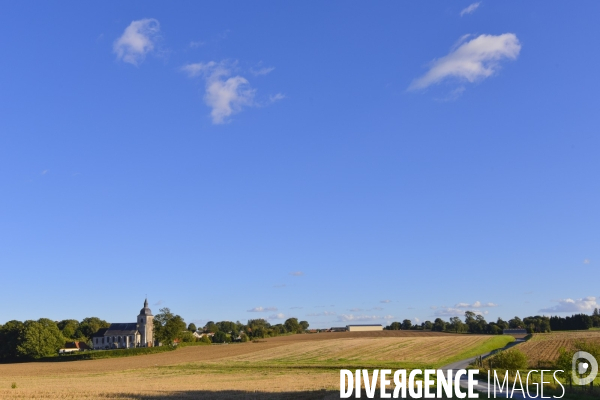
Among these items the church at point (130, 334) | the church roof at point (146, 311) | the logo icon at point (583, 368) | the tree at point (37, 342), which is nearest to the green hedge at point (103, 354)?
the tree at point (37, 342)

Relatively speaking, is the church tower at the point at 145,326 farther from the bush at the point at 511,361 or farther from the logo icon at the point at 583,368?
the logo icon at the point at 583,368

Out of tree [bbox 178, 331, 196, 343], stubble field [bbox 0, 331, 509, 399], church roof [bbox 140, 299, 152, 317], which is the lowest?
tree [bbox 178, 331, 196, 343]

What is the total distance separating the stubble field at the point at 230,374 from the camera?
131 ft

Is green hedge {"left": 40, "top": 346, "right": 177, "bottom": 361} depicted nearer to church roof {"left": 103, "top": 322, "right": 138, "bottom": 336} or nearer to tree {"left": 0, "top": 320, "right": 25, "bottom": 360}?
tree {"left": 0, "top": 320, "right": 25, "bottom": 360}

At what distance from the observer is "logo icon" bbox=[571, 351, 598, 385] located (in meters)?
47.7

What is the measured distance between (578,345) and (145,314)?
A: 142 m

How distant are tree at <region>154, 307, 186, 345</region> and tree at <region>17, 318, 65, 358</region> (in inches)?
951

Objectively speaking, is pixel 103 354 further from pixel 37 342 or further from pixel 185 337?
pixel 185 337

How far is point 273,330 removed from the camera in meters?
192

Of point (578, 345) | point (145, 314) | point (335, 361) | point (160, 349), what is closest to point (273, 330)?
point (145, 314)

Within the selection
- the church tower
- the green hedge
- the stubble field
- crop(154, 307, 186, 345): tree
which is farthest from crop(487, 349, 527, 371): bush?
the church tower

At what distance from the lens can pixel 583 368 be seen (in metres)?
47.9

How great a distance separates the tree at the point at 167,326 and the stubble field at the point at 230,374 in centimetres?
4437

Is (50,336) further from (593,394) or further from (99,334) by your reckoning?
(593,394)
